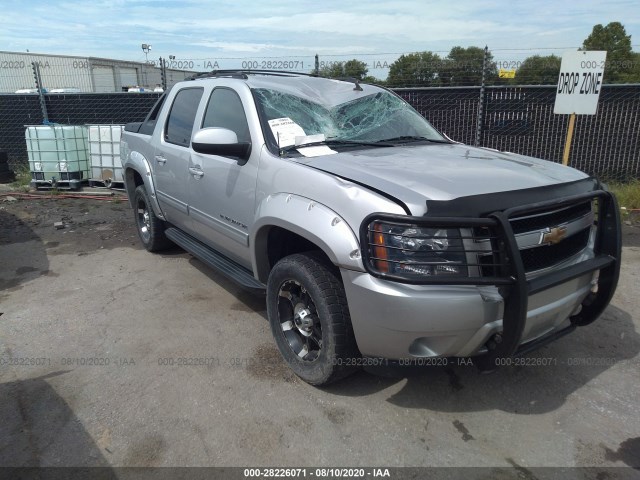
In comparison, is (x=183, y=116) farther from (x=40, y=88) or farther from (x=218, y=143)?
(x=40, y=88)

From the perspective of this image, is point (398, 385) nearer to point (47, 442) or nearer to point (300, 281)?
point (300, 281)

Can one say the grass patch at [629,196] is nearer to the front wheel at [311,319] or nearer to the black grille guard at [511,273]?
the black grille guard at [511,273]

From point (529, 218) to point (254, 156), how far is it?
182 centimetres

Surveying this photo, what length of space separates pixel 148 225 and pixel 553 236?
4.55m

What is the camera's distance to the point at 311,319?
3027 millimetres

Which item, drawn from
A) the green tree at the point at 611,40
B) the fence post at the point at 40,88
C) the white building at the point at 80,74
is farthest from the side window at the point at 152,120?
the green tree at the point at 611,40

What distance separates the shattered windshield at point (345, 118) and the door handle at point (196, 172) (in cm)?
83

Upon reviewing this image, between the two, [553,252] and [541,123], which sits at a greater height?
[541,123]

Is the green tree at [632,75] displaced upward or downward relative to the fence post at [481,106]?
upward

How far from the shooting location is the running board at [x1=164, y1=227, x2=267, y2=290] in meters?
3.67

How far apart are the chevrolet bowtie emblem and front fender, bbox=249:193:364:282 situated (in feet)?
3.33

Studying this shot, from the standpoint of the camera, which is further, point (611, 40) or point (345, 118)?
point (611, 40)

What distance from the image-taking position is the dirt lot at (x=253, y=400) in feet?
8.50

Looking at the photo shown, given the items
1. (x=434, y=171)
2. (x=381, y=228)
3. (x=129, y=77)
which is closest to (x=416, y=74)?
(x=434, y=171)
